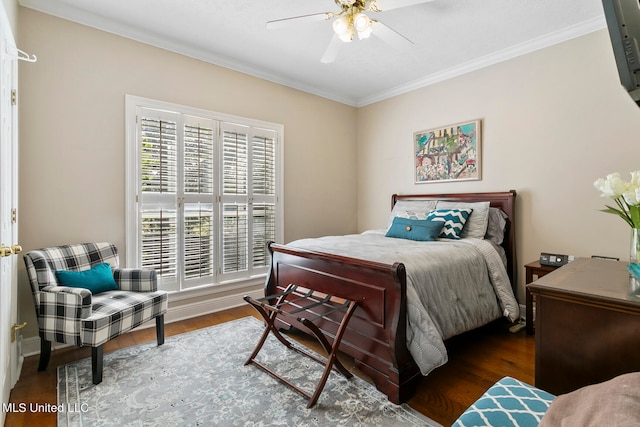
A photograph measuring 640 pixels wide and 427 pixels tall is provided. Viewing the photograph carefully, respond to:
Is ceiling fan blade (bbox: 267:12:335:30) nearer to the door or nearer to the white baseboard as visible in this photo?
the door

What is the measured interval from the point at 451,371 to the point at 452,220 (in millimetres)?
1404

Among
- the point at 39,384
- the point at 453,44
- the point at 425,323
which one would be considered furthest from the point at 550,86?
the point at 39,384

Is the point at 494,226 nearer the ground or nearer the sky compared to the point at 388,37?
nearer the ground

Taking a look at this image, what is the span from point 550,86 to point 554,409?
10.1ft

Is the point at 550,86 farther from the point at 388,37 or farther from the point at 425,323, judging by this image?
the point at 425,323

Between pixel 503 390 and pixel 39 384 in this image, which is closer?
pixel 503 390

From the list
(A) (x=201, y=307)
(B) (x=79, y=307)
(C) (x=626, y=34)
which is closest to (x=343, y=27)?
(C) (x=626, y=34)

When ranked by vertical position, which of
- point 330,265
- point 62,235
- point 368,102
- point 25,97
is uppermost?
point 368,102

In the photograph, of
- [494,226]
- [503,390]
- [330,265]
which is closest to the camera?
[503,390]

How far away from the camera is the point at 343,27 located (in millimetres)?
2137

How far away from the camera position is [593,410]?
28.9 inches

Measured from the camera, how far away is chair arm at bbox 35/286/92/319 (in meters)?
1.99

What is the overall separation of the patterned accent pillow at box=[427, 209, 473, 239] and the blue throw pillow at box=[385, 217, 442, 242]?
0.11 m
